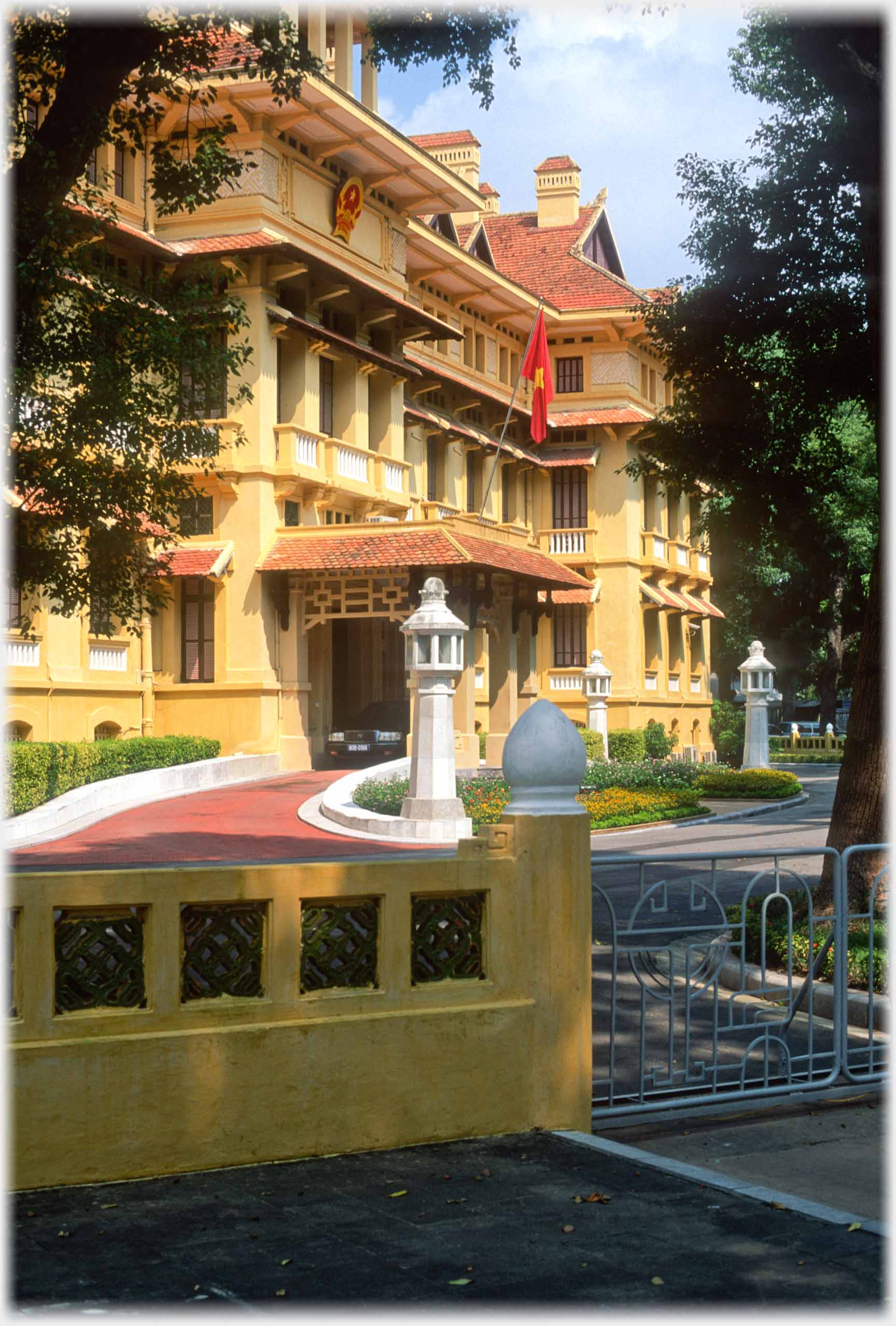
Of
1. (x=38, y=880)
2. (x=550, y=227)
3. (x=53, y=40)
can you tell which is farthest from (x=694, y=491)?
(x=550, y=227)

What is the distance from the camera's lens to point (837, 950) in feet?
24.6

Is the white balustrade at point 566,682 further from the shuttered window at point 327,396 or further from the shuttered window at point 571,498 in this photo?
the shuttered window at point 327,396

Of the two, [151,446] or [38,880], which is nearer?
[38,880]

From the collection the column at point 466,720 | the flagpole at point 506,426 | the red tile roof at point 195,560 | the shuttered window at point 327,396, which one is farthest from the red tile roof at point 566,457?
the red tile roof at point 195,560

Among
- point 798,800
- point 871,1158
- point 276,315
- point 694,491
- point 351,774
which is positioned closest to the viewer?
point 871,1158

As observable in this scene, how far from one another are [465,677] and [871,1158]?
24.5m

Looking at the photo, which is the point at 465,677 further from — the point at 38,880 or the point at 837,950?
the point at 38,880

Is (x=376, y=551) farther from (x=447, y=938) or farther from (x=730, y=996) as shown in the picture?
(x=447, y=938)

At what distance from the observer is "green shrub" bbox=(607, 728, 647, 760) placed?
3878 cm

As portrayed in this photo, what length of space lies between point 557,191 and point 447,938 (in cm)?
4331

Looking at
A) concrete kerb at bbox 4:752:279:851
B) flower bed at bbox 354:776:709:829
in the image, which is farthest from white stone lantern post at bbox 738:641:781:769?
concrete kerb at bbox 4:752:279:851

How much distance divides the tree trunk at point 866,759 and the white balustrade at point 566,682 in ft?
101

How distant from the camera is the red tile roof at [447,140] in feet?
142

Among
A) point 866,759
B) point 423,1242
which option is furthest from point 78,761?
point 423,1242
